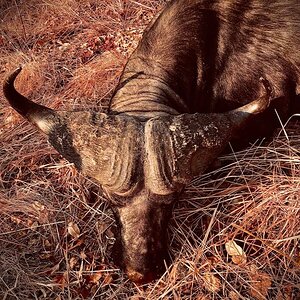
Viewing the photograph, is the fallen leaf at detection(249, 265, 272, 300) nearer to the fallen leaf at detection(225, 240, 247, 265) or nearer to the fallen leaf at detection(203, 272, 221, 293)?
the fallen leaf at detection(225, 240, 247, 265)

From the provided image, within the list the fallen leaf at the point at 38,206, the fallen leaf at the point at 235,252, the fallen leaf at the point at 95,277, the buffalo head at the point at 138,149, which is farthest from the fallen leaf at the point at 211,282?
the fallen leaf at the point at 38,206

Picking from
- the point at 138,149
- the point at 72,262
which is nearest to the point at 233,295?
the point at 72,262

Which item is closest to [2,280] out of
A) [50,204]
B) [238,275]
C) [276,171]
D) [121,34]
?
[50,204]

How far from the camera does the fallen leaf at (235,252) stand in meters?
3.60

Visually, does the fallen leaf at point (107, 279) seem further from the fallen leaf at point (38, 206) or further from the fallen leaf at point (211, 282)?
the fallen leaf at point (38, 206)

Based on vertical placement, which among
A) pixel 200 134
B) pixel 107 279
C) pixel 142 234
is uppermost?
pixel 200 134

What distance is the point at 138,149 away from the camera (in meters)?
2.85

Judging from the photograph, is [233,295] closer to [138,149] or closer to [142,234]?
[142,234]

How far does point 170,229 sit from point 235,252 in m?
0.48

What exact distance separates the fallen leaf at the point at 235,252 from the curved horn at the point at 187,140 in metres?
0.84

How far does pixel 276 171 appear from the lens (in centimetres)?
401

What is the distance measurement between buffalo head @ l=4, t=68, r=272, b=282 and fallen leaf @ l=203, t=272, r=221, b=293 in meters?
0.60

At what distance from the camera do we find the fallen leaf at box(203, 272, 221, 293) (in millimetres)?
3503

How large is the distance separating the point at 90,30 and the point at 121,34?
15.1 inches
